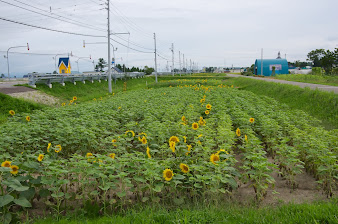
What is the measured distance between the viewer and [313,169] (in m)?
4.59

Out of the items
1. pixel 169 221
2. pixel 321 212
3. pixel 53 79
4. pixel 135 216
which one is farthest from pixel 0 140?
pixel 53 79

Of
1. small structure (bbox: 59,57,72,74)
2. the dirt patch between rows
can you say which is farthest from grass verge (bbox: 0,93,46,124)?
small structure (bbox: 59,57,72,74)

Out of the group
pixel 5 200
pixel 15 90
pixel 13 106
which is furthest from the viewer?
pixel 15 90

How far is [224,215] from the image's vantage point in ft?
10.3

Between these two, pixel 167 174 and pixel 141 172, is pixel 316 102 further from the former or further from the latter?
pixel 141 172

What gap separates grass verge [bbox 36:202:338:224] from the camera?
116 inches

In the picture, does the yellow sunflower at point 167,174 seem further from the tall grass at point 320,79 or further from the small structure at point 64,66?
the small structure at point 64,66

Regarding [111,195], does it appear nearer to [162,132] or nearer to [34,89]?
[162,132]

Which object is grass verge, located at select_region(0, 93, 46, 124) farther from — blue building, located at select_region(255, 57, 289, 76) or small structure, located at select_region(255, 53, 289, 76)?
blue building, located at select_region(255, 57, 289, 76)

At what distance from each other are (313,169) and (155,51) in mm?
46098

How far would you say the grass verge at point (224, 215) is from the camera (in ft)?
9.68

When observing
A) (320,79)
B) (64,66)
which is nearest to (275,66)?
(320,79)

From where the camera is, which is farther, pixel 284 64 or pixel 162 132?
pixel 284 64

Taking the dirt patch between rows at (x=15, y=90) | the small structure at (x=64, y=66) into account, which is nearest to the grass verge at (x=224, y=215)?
the dirt patch between rows at (x=15, y=90)
